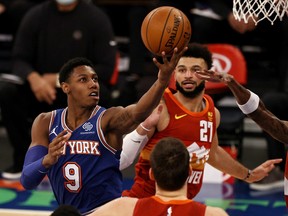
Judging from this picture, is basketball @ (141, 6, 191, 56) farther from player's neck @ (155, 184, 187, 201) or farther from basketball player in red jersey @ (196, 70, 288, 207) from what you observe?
player's neck @ (155, 184, 187, 201)

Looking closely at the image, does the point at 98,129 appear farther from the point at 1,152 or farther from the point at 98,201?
the point at 1,152

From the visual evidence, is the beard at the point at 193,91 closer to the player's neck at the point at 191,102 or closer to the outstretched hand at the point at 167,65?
the player's neck at the point at 191,102

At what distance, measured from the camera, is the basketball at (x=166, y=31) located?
5.20 meters

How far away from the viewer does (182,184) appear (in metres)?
3.99

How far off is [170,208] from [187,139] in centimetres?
168

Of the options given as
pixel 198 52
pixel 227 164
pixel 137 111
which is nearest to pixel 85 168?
pixel 137 111

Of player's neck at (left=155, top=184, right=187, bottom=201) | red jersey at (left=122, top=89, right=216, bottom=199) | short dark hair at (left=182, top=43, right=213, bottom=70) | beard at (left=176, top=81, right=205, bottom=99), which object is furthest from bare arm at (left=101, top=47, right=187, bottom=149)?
player's neck at (left=155, top=184, right=187, bottom=201)

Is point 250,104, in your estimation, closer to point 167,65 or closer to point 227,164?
point 167,65

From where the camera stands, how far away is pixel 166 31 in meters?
5.23

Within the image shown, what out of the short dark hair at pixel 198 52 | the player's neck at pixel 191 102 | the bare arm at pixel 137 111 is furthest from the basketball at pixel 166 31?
the player's neck at pixel 191 102

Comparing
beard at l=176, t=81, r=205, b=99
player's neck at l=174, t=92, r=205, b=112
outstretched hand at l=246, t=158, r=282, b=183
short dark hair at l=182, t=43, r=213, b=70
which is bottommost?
outstretched hand at l=246, t=158, r=282, b=183

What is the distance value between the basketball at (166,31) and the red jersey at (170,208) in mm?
1413

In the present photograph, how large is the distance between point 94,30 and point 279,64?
195cm

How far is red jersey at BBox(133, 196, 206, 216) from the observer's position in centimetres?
401
